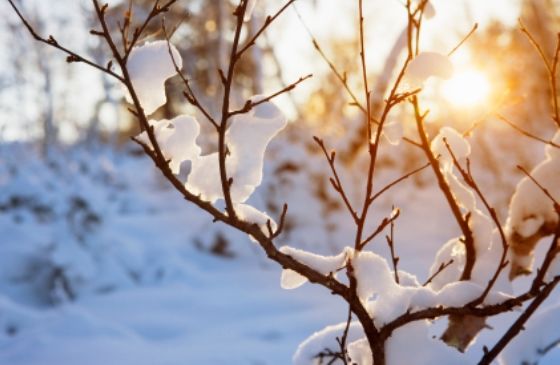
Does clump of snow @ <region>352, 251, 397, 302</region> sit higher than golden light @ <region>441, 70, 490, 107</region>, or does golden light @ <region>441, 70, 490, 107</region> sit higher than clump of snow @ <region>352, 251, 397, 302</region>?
golden light @ <region>441, 70, 490, 107</region>

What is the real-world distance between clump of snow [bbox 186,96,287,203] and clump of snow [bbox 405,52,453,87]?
0.33 metres

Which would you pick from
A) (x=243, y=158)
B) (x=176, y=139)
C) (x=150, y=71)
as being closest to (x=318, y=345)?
(x=243, y=158)

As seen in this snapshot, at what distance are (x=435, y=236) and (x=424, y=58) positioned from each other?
6.44 metres

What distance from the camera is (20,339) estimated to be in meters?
3.65

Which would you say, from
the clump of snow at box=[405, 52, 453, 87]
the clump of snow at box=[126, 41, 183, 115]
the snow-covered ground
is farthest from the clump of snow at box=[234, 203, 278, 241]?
the snow-covered ground

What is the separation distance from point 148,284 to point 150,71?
17.8ft

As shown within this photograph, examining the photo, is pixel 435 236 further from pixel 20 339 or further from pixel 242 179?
pixel 242 179

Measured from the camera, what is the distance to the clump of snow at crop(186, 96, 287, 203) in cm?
131

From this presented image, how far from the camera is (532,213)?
1842mm

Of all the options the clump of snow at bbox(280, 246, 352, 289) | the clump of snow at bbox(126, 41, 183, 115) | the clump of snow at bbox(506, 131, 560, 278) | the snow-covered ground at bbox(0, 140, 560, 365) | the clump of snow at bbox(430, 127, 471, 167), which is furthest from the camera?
the snow-covered ground at bbox(0, 140, 560, 365)

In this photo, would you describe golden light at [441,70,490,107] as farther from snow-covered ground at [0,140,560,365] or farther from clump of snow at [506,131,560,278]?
snow-covered ground at [0,140,560,365]

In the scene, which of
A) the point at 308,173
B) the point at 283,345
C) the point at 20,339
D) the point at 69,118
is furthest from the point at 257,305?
the point at 69,118

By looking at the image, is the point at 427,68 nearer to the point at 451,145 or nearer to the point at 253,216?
the point at 451,145

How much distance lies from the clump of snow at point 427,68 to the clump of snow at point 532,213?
69cm
